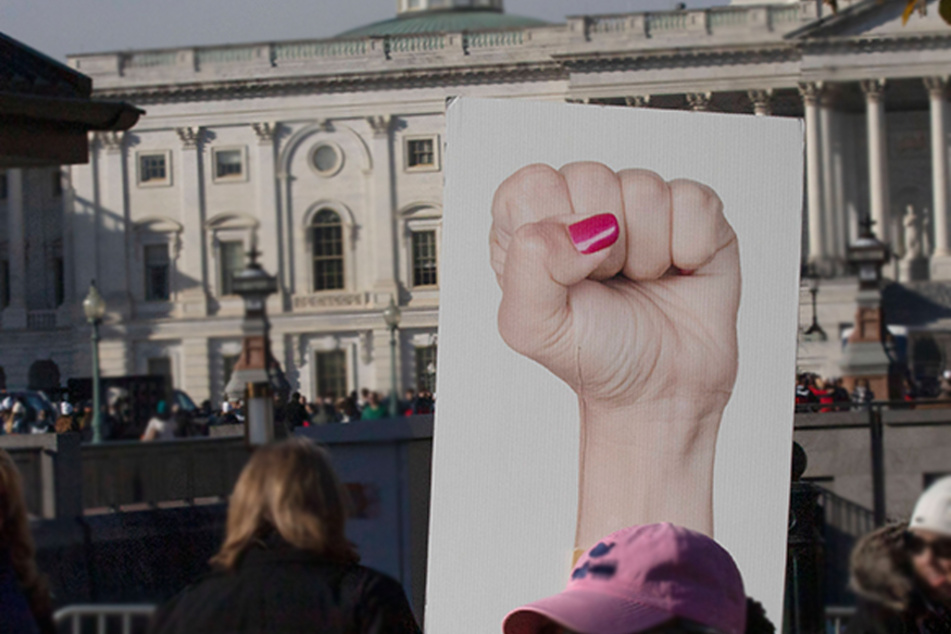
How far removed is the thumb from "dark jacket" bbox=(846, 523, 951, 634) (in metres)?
1.03

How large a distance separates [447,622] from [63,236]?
1.59 m

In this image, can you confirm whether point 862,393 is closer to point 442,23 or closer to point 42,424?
point 442,23

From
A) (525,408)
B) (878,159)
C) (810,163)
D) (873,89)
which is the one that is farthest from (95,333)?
(873,89)

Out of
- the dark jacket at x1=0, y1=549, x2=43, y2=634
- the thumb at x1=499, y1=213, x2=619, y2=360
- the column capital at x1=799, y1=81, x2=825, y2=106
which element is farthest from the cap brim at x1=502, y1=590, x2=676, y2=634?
the column capital at x1=799, y1=81, x2=825, y2=106

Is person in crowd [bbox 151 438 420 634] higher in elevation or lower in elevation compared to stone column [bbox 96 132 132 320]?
lower

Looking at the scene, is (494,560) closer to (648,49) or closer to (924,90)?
(648,49)

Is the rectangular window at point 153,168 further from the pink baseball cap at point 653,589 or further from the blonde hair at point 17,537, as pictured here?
the pink baseball cap at point 653,589

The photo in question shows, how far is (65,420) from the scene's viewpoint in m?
3.33

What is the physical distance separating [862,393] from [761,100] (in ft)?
5.86

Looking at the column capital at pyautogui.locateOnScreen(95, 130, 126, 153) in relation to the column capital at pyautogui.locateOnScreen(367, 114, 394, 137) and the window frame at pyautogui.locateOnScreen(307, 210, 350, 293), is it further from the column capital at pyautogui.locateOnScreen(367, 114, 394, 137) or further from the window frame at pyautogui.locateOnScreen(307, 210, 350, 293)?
the column capital at pyautogui.locateOnScreen(367, 114, 394, 137)

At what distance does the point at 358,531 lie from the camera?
141 inches

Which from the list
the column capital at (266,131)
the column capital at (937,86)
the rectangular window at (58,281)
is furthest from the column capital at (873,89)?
the rectangular window at (58,281)

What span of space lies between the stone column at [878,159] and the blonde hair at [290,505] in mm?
3067

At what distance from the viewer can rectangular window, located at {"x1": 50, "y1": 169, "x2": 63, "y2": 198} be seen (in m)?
3.37
